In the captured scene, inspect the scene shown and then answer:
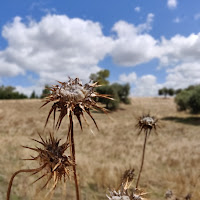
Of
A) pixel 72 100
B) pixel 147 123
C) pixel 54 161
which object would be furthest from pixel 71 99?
pixel 147 123

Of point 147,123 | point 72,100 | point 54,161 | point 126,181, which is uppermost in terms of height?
point 72,100

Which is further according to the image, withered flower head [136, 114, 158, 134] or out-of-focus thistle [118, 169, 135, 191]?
withered flower head [136, 114, 158, 134]

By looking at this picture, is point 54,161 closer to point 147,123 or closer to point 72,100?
point 72,100

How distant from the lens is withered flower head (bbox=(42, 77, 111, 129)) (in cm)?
224

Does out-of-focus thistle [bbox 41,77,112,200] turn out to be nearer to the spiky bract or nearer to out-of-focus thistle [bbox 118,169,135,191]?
the spiky bract

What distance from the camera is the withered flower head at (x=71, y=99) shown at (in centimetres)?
224

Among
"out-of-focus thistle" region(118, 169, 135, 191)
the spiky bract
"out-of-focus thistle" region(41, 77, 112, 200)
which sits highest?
"out-of-focus thistle" region(41, 77, 112, 200)

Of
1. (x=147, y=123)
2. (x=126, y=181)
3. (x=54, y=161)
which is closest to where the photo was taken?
(x=54, y=161)

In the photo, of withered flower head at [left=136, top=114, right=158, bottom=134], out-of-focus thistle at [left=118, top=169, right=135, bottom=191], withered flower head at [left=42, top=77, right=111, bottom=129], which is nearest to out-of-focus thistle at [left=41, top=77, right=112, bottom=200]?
withered flower head at [left=42, top=77, right=111, bottom=129]

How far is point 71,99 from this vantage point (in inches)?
91.7

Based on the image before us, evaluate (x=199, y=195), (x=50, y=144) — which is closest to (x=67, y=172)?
(x=50, y=144)

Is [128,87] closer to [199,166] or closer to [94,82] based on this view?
[199,166]

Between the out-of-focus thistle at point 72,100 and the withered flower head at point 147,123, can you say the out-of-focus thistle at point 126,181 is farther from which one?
the withered flower head at point 147,123

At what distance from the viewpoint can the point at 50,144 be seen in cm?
249
